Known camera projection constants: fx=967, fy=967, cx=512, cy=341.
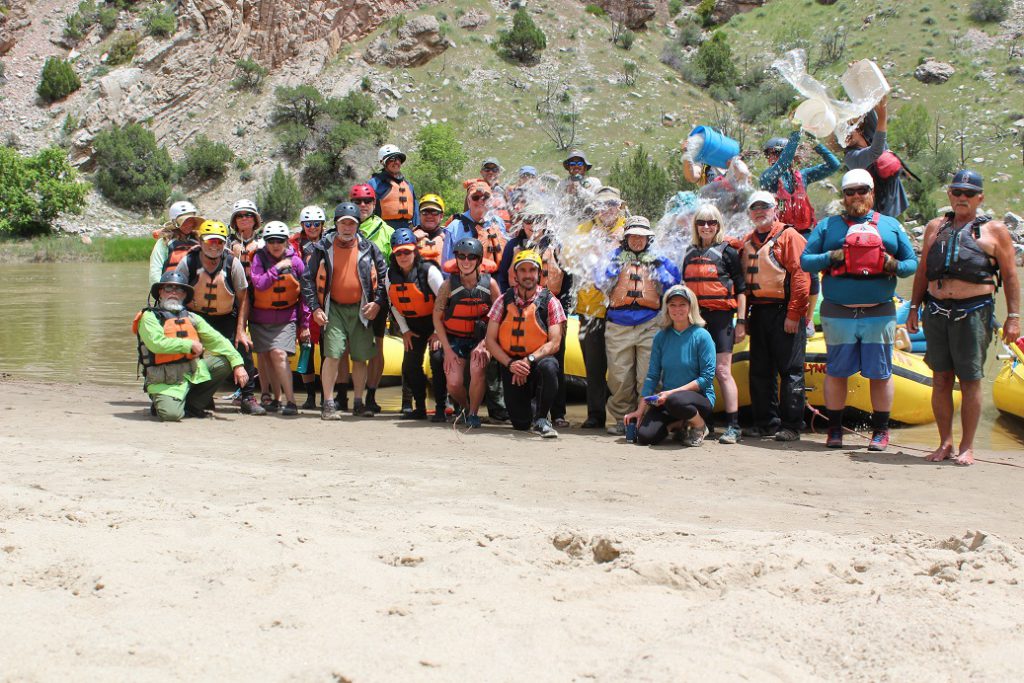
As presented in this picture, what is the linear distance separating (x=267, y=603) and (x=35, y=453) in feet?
10.2

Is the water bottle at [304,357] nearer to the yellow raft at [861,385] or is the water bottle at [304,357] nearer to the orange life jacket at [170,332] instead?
the orange life jacket at [170,332]

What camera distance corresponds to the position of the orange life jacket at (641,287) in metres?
7.05

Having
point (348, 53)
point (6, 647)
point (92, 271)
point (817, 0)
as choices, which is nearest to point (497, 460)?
point (6, 647)

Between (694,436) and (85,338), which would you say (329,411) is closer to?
(694,436)

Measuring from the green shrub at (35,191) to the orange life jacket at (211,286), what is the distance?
1340 inches

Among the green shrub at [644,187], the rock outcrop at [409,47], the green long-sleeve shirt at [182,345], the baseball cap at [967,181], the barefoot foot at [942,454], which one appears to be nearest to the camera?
the baseball cap at [967,181]

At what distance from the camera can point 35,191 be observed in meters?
39.2

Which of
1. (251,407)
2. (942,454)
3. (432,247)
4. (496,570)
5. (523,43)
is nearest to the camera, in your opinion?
(496,570)

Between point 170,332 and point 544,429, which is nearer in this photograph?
point 544,429

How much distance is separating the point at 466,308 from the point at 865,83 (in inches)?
130

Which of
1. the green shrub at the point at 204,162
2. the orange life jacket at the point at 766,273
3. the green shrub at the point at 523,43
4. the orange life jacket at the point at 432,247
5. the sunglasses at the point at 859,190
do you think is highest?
the green shrub at the point at 523,43

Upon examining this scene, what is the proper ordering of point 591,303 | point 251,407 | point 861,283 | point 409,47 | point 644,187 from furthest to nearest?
point 409,47 → point 644,187 → point 251,407 → point 591,303 → point 861,283

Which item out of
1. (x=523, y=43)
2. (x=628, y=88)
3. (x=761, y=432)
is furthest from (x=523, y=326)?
(x=523, y=43)

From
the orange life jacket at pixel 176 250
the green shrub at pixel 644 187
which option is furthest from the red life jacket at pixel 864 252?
the green shrub at pixel 644 187
